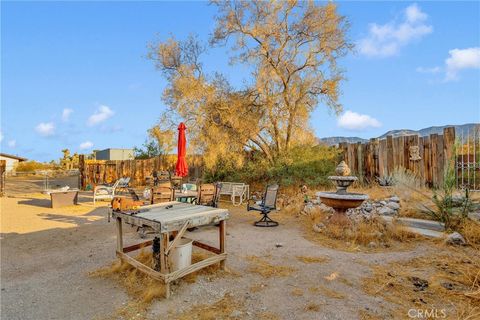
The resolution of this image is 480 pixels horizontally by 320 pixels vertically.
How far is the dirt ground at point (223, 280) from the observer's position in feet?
8.20

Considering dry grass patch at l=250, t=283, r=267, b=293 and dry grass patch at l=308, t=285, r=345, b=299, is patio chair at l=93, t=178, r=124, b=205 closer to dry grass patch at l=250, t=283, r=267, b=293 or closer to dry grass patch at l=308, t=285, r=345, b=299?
dry grass patch at l=250, t=283, r=267, b=293

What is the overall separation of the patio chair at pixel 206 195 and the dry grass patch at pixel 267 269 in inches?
86.6

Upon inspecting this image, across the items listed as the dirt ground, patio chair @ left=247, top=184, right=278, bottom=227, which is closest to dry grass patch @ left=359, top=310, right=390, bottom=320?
the dirt ground

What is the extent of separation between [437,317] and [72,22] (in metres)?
9.18

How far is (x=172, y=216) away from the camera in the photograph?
310 cm

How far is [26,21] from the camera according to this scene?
256 inches

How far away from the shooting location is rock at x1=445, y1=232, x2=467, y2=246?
14.0ft

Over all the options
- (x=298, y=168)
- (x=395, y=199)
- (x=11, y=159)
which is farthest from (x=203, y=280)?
(x=11, y=159)

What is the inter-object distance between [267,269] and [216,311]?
1.15 meters

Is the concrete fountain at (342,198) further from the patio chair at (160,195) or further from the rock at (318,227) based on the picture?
the patio chair at (160,195)

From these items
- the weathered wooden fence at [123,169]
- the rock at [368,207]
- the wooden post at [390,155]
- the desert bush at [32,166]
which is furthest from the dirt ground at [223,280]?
the desert bush at [32,166]

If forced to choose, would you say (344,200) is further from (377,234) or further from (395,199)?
(395,199)

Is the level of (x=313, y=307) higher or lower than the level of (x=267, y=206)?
lower

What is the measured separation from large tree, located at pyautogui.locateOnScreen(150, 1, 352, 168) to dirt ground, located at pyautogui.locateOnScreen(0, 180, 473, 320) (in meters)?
5.04
